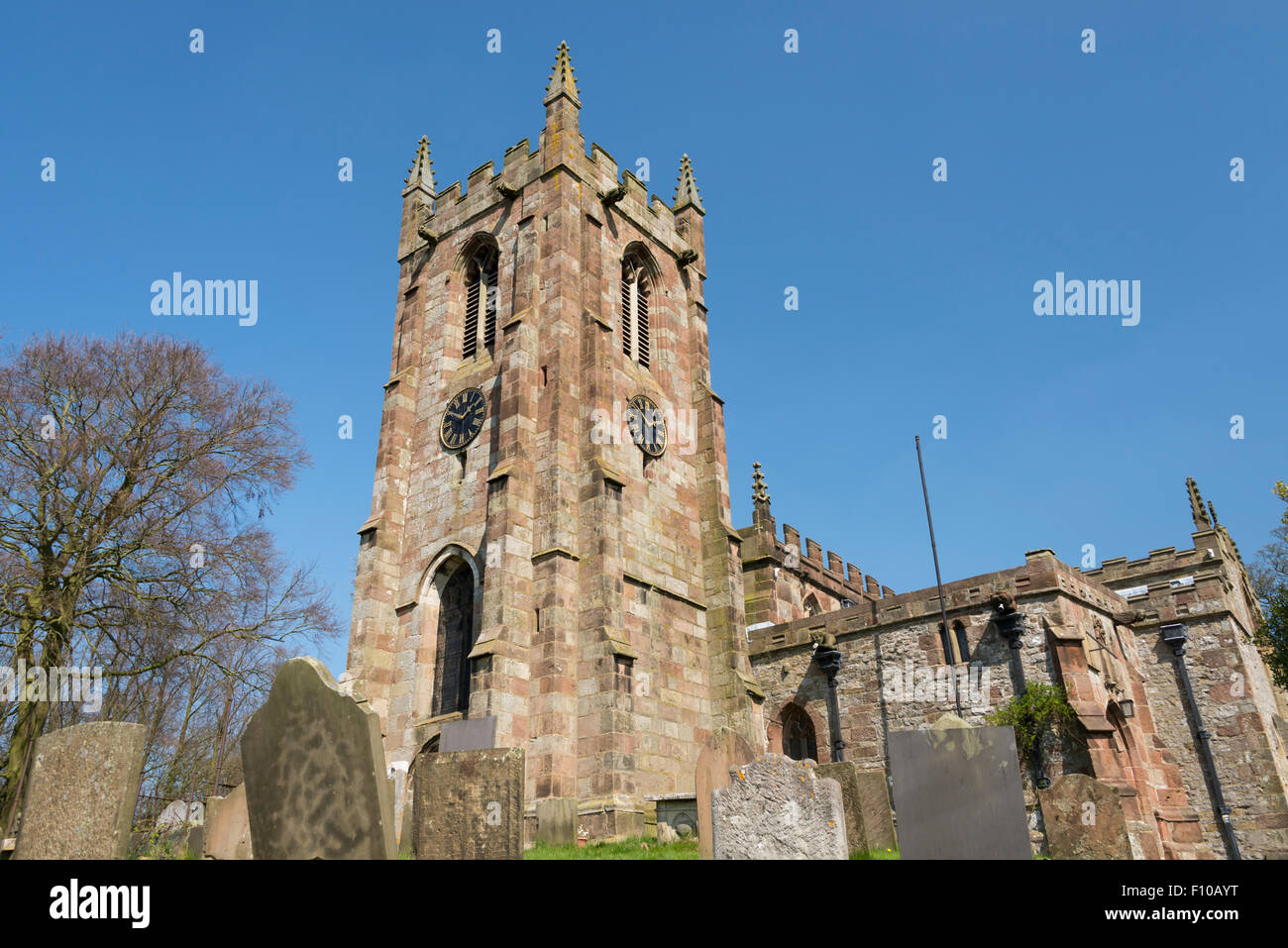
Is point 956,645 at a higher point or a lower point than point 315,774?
higher

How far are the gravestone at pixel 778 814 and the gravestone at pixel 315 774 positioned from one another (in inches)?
130

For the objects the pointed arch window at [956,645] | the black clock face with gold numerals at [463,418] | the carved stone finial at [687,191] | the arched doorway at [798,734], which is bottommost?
the arched doorway at [798,734]

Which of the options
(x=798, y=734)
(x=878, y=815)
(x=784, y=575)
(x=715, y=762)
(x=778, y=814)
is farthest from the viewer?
(x=784, y=575)

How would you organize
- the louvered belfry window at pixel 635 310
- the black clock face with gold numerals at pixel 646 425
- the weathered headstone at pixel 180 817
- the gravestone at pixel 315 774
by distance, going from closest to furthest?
the gravestone at pixel 315 774 < the weathered headstone at pixel 180 817 < the black clock face with gold numerals at pixel 646 425 < the louvered belfry window at pixel 635 310

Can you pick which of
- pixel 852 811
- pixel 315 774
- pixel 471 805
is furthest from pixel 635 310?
pixel 315 774

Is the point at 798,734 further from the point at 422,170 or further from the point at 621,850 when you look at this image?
the point at 422,170

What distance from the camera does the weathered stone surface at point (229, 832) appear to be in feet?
43.7

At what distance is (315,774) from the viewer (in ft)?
23.8

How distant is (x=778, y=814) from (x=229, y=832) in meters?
9.57

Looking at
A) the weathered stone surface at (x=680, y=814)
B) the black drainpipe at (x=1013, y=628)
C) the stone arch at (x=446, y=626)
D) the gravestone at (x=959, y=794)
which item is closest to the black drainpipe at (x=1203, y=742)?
the black drainpipe at (x=1013, y=628)

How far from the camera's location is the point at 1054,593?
63.8ft

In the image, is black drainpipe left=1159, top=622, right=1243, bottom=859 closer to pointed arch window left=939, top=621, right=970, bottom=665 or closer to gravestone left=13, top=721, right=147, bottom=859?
pointed arch window left=939, top=621, right=970, bottom=665

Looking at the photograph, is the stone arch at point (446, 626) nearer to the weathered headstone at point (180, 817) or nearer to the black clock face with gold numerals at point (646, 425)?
the weathered headstone at point (180, 817)
